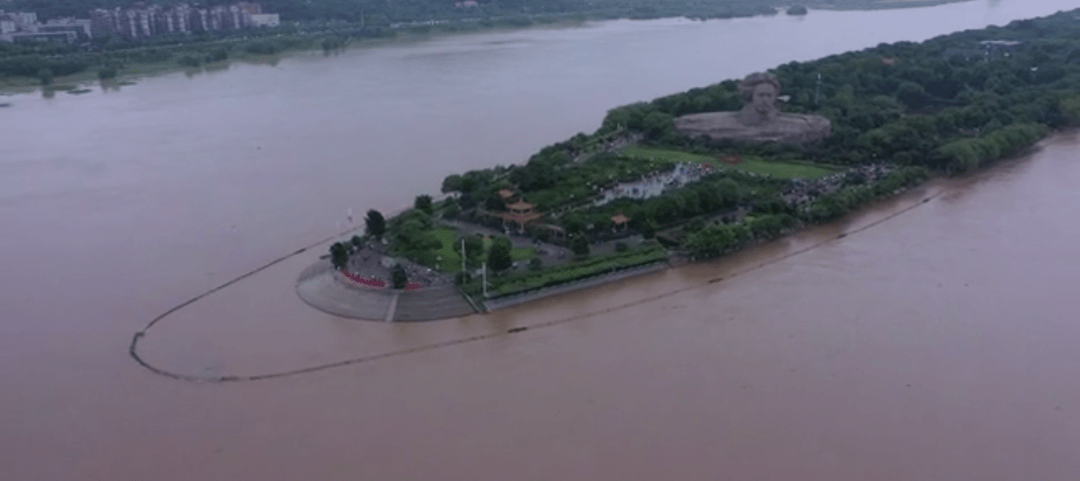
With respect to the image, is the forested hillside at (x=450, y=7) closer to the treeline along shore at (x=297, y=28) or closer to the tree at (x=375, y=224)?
the treeline along shore at (x=297, y=28)

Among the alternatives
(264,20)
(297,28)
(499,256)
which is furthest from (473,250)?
(264,20)

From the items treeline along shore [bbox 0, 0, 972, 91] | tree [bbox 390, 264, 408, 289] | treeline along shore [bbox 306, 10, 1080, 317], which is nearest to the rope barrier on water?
treeline along shore [bbox 306, 10, 1080, 317]

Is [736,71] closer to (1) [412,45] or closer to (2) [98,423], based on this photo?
(1) [412,45]

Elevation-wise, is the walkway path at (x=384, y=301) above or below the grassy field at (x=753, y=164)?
below

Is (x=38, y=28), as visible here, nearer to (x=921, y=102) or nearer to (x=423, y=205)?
(x=423, y=205)

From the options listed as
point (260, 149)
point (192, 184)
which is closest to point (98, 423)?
point (192, 184)

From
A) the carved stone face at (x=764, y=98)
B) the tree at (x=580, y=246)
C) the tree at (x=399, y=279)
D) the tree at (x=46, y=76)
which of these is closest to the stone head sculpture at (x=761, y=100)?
the carved stone face at (x=764, y=98)
